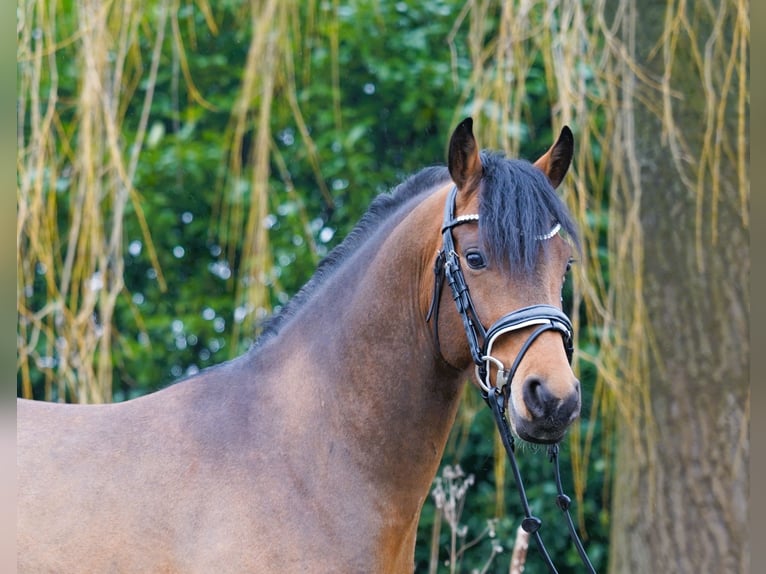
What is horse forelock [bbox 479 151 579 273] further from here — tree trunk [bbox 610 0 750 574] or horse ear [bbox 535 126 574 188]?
tree trunk [bbox 610 0 750 574]

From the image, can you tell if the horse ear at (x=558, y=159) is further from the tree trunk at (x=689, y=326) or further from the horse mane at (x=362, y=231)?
the tree trunk at (x=689, y=326)

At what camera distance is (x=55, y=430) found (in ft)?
8.89

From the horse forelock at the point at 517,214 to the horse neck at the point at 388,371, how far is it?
0.65ft

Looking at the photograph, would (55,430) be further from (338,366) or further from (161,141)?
(161,141)

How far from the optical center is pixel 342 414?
2607 millimetres

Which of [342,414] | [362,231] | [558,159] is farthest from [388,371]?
[558,159]

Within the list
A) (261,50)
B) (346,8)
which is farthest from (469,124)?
(346,8)

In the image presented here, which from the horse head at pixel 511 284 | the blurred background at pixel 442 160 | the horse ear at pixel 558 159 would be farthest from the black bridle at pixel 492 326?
the blurred background at pixel 442 160

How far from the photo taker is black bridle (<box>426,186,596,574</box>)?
92.6 inches

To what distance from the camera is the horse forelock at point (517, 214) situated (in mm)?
2416

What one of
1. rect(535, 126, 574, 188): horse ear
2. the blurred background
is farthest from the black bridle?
the blurred background

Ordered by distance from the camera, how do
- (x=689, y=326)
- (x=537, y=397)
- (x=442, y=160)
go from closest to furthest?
(x=537, y=397), (x=689, y=326), (x=442, y=160)

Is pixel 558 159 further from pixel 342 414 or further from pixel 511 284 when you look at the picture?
pixel 342 414

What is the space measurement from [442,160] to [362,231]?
3254mm
